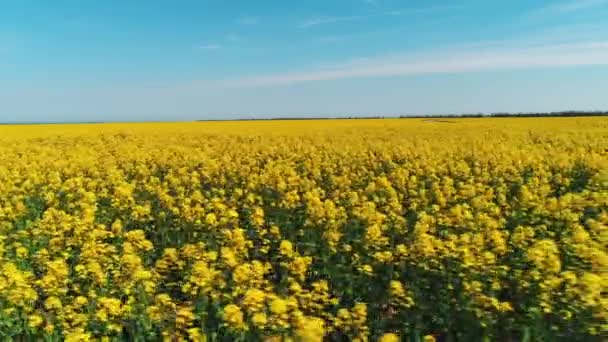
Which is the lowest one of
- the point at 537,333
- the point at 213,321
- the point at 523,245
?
the point at 213,321

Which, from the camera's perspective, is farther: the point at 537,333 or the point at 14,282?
the point at 14,282

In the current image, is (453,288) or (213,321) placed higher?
(453,288)

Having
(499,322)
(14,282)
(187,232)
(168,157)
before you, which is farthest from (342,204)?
(168,157)

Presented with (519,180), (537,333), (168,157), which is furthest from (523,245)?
(168,157)

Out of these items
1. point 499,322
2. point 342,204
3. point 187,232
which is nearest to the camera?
point 499,322

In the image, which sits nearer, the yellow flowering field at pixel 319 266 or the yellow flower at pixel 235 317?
the yellow flower at pixel 235 317

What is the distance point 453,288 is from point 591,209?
15.1ft

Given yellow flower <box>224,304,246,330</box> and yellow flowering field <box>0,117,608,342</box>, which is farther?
yellow flowering field <box>0,117,608,342</box>

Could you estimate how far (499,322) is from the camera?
5293 mm

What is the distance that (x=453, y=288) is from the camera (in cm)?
558

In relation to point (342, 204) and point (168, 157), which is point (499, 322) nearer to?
point (342, 204)

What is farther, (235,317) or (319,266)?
(319,266)

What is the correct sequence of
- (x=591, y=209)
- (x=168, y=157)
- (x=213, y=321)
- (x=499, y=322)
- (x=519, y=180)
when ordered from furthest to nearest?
(x=168, y=157)
(x=519, y=180)
(x=591, y=209)
(x=213, y=321)
(x=499, y=322)

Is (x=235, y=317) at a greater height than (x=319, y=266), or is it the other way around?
(x=235, y=317)
